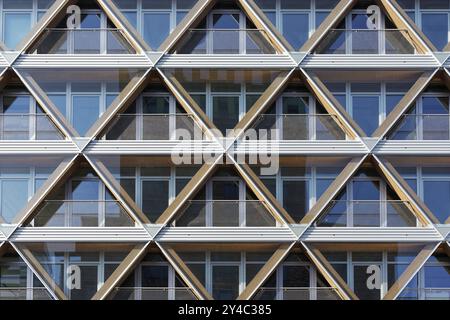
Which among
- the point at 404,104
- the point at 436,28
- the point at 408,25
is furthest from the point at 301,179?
the point at 436,28

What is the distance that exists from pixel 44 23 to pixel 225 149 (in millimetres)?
6615

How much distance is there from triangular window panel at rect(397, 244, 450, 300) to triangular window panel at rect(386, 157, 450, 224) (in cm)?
141

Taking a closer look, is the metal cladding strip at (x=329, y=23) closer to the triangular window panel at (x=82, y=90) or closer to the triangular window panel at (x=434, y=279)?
the triangular window panel at (x=82, y=90)

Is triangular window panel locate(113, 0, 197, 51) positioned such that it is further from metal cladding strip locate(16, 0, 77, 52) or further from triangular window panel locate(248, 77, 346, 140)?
triangular window panel locate(248, 77, 346, 140)

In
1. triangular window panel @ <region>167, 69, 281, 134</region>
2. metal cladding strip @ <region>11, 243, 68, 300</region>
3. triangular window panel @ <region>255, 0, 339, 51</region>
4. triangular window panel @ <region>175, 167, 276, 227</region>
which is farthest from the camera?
triangular window panel @ <region>255, 0, 339, 51</region>

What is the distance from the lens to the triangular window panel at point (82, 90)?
64.5 ft

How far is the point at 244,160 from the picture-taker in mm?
19234

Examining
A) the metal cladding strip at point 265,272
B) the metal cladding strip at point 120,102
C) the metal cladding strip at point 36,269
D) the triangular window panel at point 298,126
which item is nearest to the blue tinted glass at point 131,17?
the metal cladding strip at point 120,102

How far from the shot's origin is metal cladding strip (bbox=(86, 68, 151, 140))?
19375mm

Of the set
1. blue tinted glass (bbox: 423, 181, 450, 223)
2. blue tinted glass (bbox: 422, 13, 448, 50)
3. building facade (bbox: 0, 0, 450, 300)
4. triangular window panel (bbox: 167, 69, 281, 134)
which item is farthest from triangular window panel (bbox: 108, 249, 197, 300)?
blue tinted glass (bbox: 422, 13, 448, 50)
